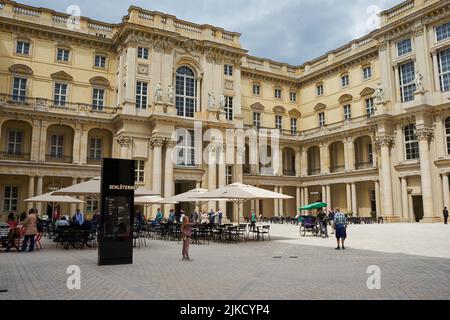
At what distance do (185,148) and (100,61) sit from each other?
12.2m

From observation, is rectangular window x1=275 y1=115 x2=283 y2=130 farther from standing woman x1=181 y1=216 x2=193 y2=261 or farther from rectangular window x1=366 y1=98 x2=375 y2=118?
standing woman x1=181 y1=216 x2=193 y2=261

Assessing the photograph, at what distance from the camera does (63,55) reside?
119ft

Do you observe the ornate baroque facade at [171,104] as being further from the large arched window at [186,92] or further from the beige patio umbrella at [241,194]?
the beige patio umbrella at [241,194]

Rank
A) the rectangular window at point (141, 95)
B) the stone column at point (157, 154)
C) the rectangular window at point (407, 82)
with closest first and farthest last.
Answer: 1. the stone column at point (157, 154)
2. the rectangular window at point (141, 95)
3. the rectangular window at point (407, 82)

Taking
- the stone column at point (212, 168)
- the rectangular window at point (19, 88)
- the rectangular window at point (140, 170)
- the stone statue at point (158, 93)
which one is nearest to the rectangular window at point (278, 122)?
the stone column at point (212, 168)

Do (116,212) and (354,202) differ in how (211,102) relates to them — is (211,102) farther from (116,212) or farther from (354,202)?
(116,212)

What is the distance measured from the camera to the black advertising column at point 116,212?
12.1m

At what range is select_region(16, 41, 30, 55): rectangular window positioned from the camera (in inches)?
1355

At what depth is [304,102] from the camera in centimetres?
5125

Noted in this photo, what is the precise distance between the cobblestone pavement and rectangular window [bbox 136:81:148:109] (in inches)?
865

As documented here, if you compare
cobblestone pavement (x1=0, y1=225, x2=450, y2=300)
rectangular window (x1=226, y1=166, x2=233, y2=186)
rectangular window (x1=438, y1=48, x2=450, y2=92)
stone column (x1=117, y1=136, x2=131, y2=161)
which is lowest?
cobblestone pavement (x1=0, y1=225, x2=450, y2=300)

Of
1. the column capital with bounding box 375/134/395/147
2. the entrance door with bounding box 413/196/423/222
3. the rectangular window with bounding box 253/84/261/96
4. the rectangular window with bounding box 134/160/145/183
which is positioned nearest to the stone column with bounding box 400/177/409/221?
the entrance door with bounding box 413/196/423/222

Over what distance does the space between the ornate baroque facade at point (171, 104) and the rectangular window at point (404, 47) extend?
95mm

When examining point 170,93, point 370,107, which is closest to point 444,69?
point 370,107
